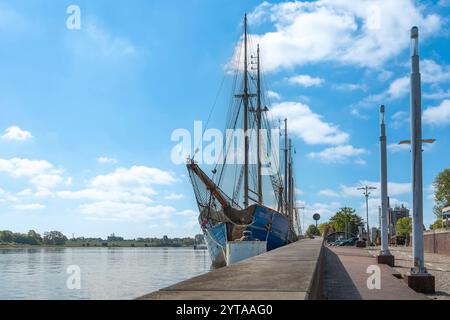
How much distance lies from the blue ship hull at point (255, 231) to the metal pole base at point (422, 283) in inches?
1025

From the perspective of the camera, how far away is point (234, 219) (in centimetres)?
3988

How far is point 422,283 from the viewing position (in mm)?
13258

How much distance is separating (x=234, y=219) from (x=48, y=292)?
1412 cm

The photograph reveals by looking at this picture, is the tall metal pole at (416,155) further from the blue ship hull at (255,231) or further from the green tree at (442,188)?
the green tree at (442,188)

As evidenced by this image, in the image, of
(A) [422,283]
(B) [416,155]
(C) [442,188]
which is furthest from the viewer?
(C) [442,188]

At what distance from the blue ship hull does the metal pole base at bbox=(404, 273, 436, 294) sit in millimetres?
26026

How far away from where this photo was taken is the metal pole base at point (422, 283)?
13.2 m

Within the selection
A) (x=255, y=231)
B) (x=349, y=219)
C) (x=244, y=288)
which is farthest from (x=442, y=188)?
(x=244, y=288)

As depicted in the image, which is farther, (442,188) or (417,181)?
(442,188)

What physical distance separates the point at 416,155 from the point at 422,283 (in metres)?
3.27

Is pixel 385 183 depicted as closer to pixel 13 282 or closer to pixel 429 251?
pixel 429 251

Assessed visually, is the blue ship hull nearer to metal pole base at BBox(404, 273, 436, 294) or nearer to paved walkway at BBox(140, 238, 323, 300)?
metal pole base at BBox(404, 273, 436, 294)

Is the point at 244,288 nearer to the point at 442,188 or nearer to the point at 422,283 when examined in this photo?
the point at 422,283

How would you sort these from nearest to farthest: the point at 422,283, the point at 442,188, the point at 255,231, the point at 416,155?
the point at 422,283 → the point at 416,155 → the point at 255,231 → the point at 442,188
